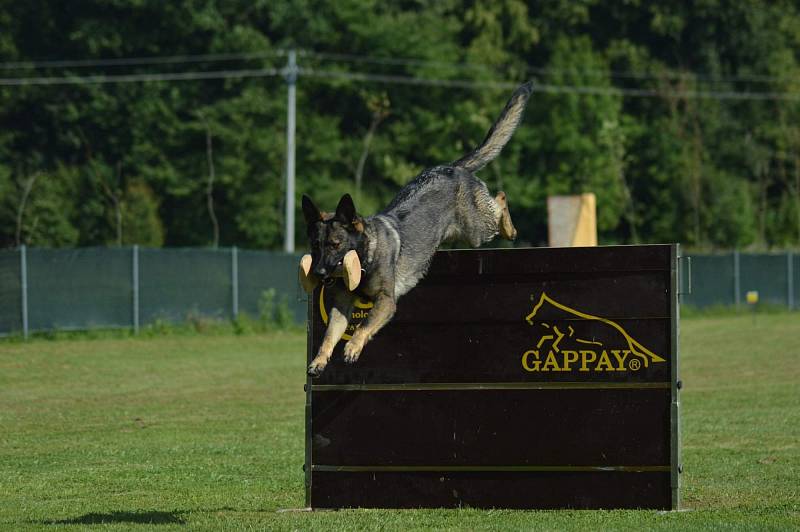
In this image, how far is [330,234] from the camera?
9.38 m

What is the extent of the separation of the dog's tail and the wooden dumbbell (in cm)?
246

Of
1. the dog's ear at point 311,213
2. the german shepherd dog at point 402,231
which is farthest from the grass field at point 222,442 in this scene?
the dog's ear at point 311,213

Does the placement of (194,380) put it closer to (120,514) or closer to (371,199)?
(120,514)

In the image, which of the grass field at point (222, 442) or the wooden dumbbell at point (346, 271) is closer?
the wooden dumbbell at point (346, 271)

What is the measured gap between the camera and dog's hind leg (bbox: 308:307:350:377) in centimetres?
966

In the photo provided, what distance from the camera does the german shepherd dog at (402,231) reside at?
941 centimetres

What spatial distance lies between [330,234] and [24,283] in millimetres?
21914

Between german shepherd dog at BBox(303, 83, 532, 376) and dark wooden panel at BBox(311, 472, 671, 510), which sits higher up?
german shepherd dog at BBox(303, 83, 532, 376)

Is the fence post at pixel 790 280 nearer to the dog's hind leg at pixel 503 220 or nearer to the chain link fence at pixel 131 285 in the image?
the chain link fence at pixel 131 285

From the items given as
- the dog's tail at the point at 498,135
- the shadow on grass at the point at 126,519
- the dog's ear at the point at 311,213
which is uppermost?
the dog's tail at the point at 498,135

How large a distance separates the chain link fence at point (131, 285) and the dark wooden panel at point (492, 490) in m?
20.0

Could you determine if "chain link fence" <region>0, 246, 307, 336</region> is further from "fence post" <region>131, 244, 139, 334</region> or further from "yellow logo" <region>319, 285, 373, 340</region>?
"yellow logo" <region>319, 285, 373, 340</region>

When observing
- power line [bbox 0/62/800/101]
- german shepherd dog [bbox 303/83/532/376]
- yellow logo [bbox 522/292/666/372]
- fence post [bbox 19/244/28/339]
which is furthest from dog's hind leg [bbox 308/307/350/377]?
power line [bbox 0/62/800/101]

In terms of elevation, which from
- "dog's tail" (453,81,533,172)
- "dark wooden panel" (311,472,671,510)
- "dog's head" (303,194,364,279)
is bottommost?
"dark wooden panel" (311,472,671,510)
